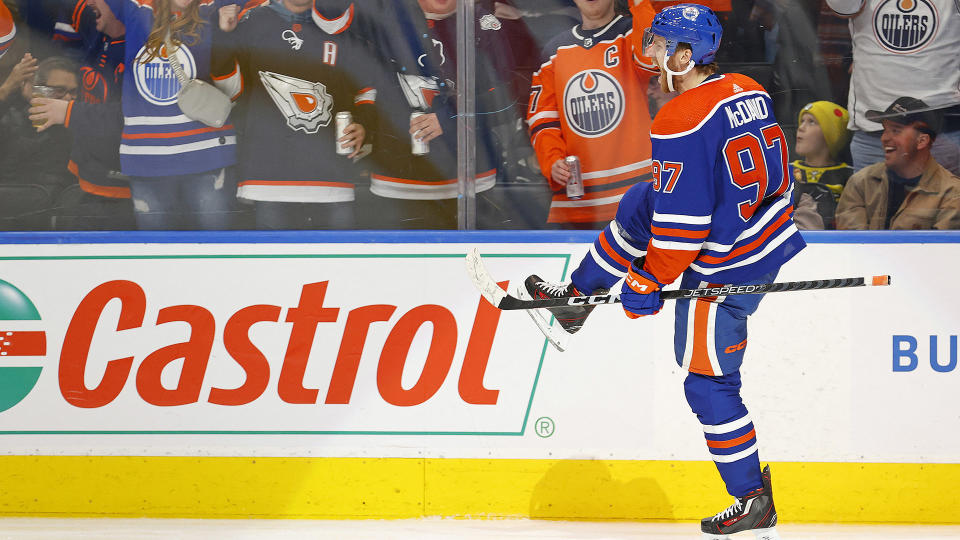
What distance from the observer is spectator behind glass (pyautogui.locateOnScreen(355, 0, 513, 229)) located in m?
2.77

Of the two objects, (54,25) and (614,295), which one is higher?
(54,25)

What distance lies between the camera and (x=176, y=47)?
9.12 ft

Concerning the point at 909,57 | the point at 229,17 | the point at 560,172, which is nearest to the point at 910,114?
the point at 909,57

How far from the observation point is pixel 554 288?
2.48 metres

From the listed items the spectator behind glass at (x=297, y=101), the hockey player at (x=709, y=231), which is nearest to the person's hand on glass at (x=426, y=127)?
the spectator behind glass at (x=297, y=101)

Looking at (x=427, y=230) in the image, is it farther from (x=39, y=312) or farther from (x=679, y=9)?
(x=39, y=312)

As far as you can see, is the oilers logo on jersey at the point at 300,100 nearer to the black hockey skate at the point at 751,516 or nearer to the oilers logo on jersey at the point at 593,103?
the oilers logo on jersey at the point at 593,103

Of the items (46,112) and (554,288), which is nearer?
(554,288)

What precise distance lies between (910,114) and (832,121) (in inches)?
9.2

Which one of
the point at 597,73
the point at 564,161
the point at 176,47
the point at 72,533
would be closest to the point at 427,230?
the point at 564,161

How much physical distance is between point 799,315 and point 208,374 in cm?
175

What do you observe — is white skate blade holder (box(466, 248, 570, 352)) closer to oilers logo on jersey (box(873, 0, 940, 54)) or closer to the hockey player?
the hockey player

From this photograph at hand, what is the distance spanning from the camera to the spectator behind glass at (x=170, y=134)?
109 inches

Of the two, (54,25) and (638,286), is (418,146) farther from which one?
(54,25)
